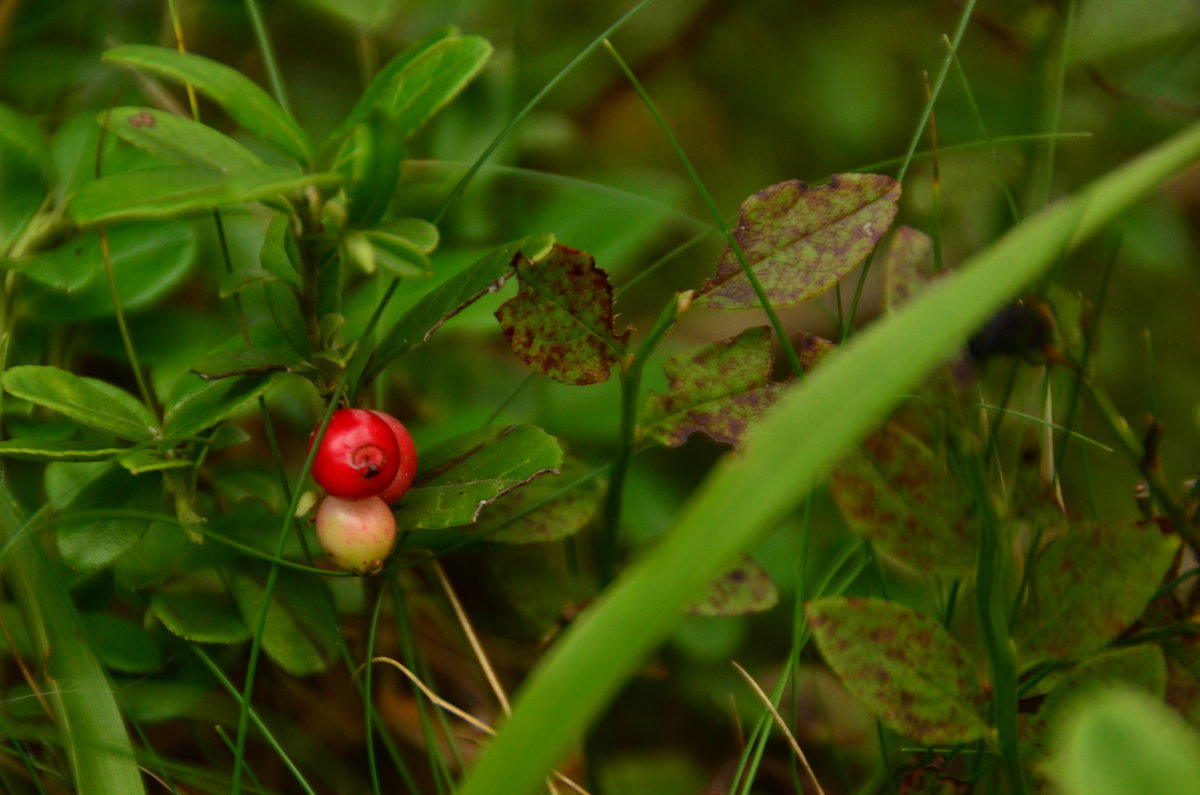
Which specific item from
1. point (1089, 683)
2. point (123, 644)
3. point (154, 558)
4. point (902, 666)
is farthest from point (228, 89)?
point (1089, 683)

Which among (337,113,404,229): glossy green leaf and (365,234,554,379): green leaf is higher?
(337,113,404,229): glossy green leaf

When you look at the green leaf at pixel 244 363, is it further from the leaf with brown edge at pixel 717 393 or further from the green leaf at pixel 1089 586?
the green leaf at pixel 1089 586

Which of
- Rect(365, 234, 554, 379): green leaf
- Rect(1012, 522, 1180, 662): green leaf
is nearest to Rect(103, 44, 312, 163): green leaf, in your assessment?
Rect(365, 234, 554, 379): green leaf

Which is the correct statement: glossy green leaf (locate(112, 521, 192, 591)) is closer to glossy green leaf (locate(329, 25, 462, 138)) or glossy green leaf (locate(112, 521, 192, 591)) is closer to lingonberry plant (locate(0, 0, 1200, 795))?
lingonberry plant (locate(0, 0, 1200, 795))

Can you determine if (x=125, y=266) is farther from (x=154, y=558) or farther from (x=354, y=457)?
(x=354, y=457)

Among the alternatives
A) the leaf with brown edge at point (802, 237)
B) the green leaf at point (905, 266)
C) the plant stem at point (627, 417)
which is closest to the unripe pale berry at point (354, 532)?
the plant stem at point (627, 417)

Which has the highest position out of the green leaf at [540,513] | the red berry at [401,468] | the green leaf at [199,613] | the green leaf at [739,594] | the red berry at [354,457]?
the red berry at [354,457]

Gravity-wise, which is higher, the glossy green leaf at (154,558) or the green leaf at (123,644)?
the glossy green leaf at (154,558)
